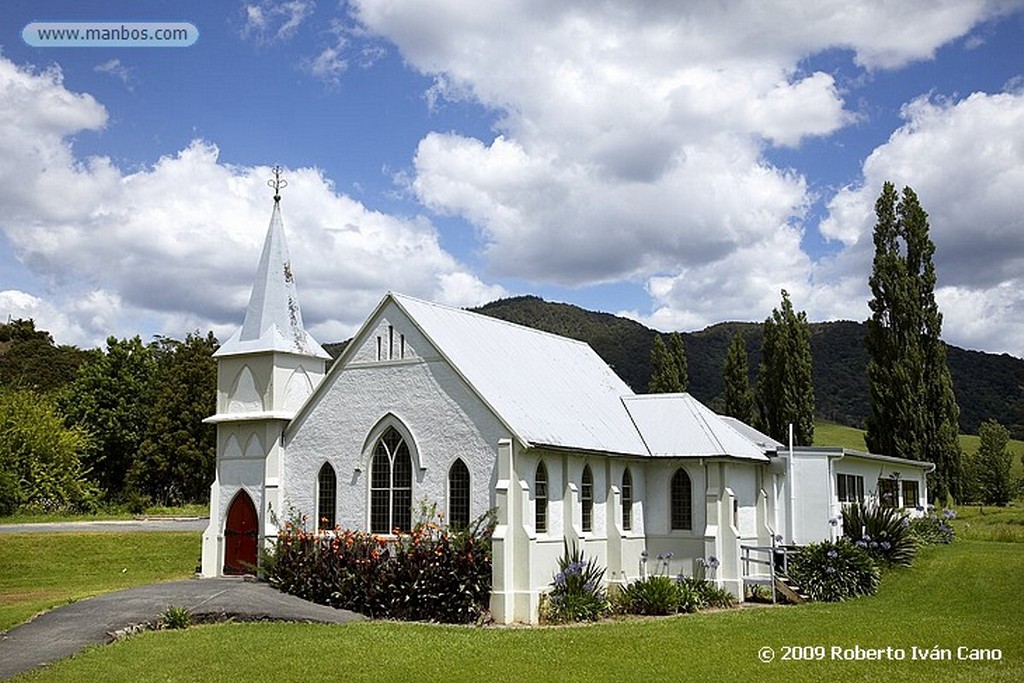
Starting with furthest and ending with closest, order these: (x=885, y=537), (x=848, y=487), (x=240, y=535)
Answer: 1. (x=848, y=487)
2. (x=885, y=537)
3. (x=240, y=535)

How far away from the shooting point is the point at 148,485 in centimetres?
6550

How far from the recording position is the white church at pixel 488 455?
2497 centimetres

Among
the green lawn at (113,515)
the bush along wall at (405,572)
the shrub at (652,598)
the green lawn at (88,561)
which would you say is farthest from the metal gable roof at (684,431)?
the green lawn at (113,515)

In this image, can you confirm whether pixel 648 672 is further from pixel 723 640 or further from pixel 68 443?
pixel 68 443

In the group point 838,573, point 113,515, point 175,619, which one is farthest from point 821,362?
point 175,619

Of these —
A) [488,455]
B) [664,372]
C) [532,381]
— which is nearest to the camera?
[488,455]

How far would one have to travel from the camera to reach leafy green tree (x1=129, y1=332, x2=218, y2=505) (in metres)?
61.8

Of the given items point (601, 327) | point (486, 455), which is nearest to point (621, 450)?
point (486, 455)

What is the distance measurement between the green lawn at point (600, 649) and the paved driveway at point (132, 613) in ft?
2.98

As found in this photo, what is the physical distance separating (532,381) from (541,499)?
4.34 metres

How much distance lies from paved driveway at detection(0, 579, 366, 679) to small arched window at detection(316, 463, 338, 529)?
88.6 inches

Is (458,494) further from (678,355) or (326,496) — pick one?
(678,355)

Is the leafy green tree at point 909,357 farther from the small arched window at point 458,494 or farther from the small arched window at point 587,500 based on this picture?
the small arched window at point 458,494

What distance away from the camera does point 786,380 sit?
168ft
